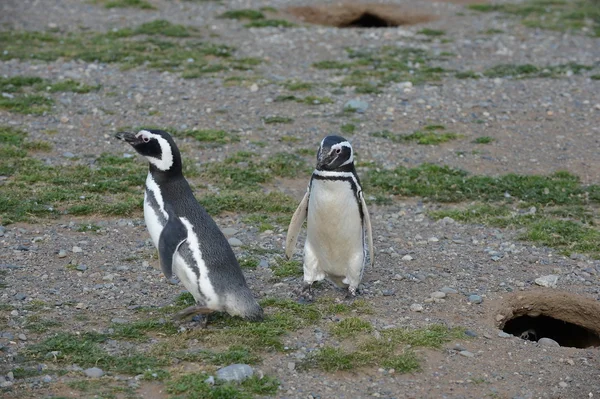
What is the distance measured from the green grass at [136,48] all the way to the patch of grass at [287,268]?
419cm

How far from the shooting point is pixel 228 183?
7.30 metres

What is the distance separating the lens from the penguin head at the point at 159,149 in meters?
5.04

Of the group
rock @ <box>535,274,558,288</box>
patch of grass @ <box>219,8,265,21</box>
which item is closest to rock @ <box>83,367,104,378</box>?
rock @ <box>535,274,558,288</box>

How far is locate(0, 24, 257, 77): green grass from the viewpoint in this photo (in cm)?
1008

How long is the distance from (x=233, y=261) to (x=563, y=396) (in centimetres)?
183

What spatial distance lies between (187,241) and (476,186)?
3.17 m

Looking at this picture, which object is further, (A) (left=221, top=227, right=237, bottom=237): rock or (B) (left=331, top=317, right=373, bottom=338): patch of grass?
(A) (left=221, top=227, right=237, bottom=237): rock

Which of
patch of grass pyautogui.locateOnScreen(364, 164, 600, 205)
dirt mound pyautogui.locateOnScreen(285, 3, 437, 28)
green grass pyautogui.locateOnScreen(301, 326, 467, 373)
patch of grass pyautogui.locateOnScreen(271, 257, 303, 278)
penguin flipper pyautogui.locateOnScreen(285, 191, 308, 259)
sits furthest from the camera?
dirt mound pyautogui.locateOnScreen(285, 3, 437, 28)

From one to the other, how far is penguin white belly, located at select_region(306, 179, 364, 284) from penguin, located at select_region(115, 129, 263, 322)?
2.29ft

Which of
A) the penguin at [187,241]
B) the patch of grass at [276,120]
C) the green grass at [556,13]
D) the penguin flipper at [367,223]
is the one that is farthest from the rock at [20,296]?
the green grass at [556,13]

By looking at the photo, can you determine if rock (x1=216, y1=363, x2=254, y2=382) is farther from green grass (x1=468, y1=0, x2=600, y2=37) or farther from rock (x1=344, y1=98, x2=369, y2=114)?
green grass (x1=468, y1=0, x2=600, y2=37)

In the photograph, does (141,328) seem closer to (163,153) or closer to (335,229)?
(163,153)

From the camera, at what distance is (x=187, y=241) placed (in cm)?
489

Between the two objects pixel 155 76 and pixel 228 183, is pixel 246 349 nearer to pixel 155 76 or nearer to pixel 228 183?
pixel 228 183
